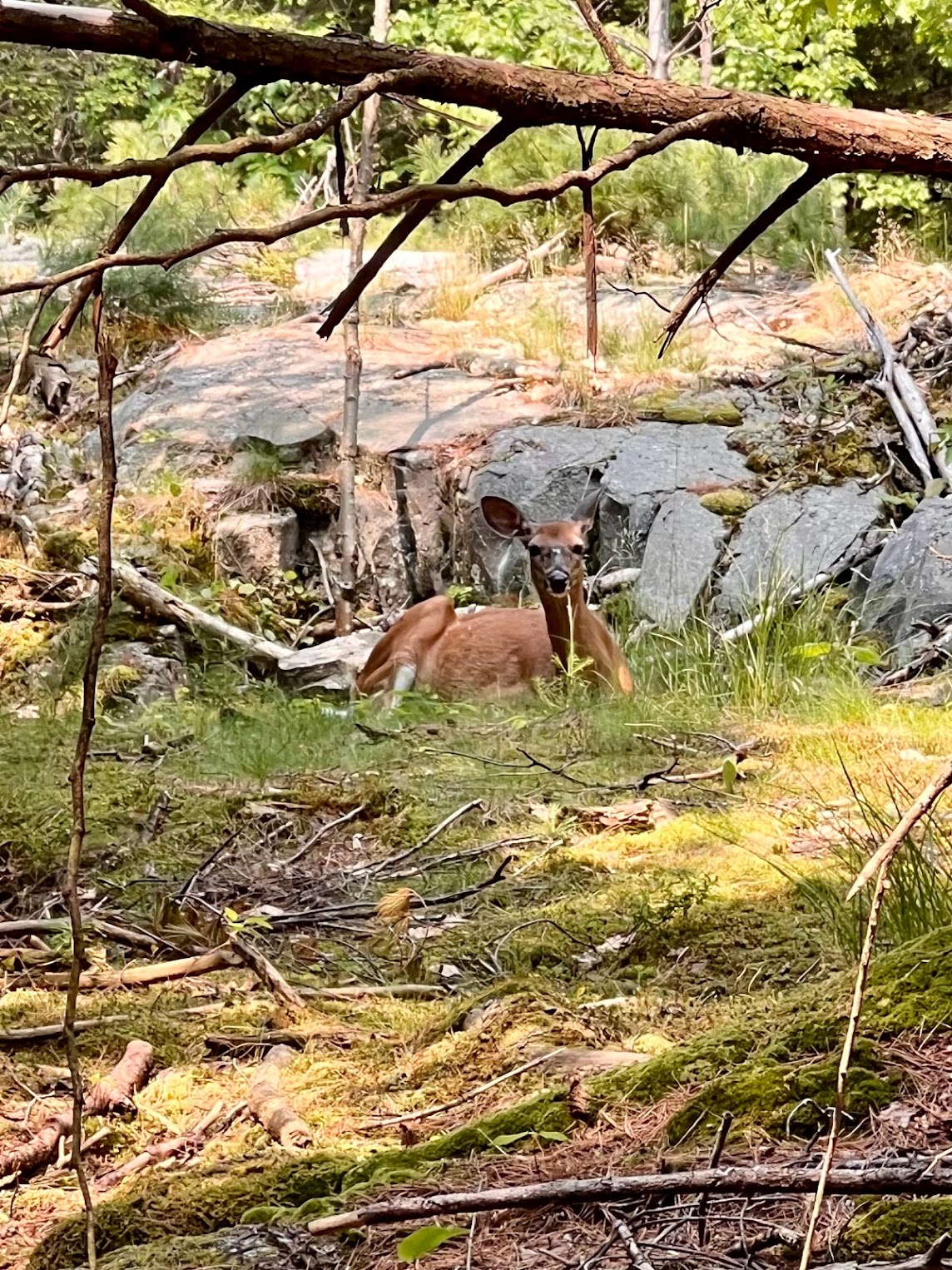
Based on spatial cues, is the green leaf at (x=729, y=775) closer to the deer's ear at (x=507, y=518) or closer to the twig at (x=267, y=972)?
the twig at (x=267, y=972)

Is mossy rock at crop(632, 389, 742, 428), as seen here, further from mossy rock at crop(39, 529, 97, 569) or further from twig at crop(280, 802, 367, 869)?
twig at crop(280, 802, 367, 869)

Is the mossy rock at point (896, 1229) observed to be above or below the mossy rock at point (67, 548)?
above

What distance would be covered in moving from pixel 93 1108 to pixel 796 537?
677 cm

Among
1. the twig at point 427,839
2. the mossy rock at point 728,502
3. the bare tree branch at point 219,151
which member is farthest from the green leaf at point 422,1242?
the mossy rock at point 728,502

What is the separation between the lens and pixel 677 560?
920 cm

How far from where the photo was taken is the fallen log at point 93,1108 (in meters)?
2.75

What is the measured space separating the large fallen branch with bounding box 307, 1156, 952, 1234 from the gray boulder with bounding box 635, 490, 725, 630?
672 centimetres

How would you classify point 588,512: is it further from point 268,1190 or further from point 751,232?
point 268,1190

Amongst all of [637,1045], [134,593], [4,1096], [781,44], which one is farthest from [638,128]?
[781,44]

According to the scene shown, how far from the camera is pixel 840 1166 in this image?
1920 millimetres

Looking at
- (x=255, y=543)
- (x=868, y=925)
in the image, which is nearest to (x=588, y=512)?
(x=255, y=543)

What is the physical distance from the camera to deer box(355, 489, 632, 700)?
7785 mm

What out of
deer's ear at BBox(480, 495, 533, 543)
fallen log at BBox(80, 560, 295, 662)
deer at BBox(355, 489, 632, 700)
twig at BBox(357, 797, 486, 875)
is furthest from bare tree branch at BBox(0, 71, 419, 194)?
fallen log at BBox(80, 560, 295, 662)

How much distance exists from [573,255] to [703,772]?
32.4 feet
